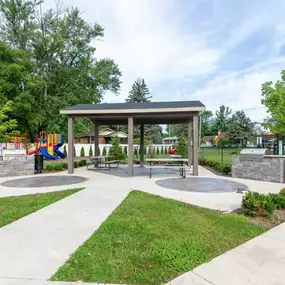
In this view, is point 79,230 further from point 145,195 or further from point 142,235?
point 145,195

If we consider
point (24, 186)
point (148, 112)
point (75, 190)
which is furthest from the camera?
point (148, 112)

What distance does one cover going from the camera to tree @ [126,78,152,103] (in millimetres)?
36031

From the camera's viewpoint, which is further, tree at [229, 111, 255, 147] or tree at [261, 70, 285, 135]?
tree at [229, 111, 255, 147]

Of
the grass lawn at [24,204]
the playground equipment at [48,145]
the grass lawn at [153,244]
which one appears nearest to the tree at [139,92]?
the playground equipment at [48,145]

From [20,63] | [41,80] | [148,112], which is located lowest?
[148,112]

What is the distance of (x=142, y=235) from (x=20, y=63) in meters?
19.1

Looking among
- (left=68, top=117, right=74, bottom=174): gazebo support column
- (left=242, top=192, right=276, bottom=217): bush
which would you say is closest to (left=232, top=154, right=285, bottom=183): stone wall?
(left=242, top=192, right=276, bottom=217): bush

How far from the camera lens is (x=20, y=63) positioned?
17.7 meters

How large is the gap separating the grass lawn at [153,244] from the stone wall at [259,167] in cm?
524

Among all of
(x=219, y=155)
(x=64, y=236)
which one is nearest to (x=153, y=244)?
(x=64, y=236)

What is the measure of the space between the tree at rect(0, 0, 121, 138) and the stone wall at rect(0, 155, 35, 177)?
8.43 metres

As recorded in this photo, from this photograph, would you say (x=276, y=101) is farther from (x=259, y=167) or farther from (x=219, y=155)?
(x=219, y=155)

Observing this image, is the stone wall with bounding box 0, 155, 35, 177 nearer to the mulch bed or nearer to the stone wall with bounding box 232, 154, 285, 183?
the mulch bed

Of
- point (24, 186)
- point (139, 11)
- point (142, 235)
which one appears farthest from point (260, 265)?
point (139, 11)
